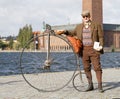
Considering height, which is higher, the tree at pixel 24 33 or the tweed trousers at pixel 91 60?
the tree at pixel 24 33

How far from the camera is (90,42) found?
33.1 ft

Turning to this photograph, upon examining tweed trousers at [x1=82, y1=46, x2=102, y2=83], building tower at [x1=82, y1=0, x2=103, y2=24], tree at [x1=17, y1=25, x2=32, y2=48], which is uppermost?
building tower at [x1=82, y1=0, x2=103, y2=24]

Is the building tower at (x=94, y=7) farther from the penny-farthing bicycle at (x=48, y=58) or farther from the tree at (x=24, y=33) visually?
the penny-farthing bicycle at (x=48, y=58)

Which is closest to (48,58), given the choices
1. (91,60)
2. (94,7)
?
(91,60)

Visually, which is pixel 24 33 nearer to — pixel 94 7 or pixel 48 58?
pixel 94 7

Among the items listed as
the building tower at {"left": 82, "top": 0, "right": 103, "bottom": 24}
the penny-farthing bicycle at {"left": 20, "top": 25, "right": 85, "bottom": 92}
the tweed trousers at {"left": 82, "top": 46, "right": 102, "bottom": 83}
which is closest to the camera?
the penny-farthing bicycle at {"left": 20, "top": 25, "right": 85, "bottom": 92}

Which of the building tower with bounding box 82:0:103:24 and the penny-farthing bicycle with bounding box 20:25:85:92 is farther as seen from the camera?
the building tower with bounding box 82:0:103:24

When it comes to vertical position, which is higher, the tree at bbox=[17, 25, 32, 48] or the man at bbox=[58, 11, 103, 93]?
the tree at bbox=[17, 25, 32, 48]

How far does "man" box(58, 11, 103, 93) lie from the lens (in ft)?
32.3

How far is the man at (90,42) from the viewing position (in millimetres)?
9859

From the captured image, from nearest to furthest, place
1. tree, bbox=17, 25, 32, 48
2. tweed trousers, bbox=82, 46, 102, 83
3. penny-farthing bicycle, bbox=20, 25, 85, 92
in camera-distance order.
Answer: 1. penny-farthing bicycle, bbox=20, 25, 85, 92
2. tweed trousers, bbox=82, 46, 102, 83
3. tree, bbox=17, 25, 32, 48

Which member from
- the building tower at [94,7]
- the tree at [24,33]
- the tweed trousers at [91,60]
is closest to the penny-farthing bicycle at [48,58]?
the tweed trousers at [91,60]

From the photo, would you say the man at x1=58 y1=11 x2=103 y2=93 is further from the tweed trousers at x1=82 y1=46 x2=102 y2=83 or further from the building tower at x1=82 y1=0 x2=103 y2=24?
the building tower at x1=82 y1=0 x2=103 y2=24

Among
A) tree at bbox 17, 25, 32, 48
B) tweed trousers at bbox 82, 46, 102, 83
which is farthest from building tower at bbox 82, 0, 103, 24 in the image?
tweed trousers at bbox 82, 46, 102, 83
